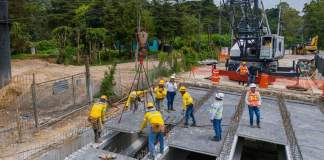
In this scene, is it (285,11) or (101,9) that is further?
(285,11)

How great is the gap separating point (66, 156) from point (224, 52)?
36.0 meters

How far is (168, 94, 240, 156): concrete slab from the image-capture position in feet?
32.1

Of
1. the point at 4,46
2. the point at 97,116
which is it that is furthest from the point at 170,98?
the point at 4,46

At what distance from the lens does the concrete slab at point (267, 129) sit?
10.6 meters

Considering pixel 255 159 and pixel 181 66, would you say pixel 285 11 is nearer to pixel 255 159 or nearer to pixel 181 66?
pixel 181 66

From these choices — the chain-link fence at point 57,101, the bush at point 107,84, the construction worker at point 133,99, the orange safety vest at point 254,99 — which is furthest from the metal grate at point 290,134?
the chain-link fence at point 57,101

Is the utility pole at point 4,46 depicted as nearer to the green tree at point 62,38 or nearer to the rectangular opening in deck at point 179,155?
the rectangular opening in deck at point 179,155

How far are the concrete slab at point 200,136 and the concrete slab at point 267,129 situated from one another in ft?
2.10

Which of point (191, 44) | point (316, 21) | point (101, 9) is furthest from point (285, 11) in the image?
point (101, 9)

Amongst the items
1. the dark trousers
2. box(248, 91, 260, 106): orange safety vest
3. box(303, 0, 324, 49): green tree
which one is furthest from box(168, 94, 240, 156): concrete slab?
box(303, 0, 324, 49): green tree

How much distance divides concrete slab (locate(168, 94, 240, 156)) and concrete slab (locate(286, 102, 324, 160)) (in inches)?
100

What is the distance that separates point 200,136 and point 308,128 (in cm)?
454

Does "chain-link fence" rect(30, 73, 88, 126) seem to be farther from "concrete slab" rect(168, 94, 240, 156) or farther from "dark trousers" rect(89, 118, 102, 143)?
"concrete slab" rect(168, 94, 240, 156)

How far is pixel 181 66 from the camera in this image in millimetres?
26953
